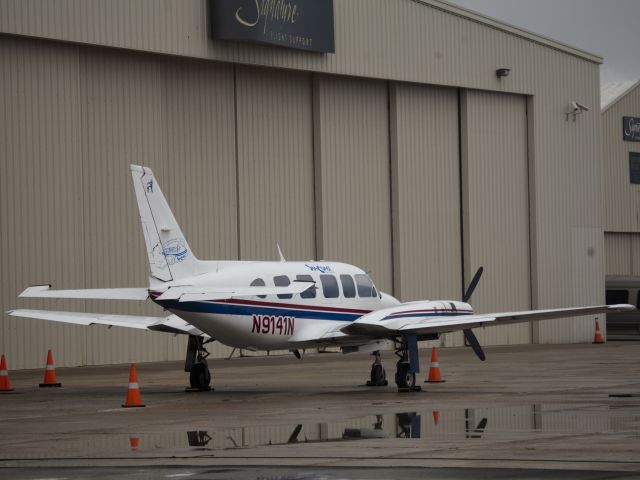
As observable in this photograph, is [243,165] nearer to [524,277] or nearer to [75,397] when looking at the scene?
[524,277]

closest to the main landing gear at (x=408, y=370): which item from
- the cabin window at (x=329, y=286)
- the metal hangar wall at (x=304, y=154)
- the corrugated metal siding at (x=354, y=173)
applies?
the cabin window at (x=329, y=286)

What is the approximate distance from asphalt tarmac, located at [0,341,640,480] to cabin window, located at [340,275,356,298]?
1.91 metres

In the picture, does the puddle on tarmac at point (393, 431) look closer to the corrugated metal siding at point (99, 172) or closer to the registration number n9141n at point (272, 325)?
the registration number n9141n at point (272, 325)

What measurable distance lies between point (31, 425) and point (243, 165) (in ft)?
74.2

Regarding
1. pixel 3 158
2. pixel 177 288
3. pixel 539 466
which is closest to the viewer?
pixel 539 466

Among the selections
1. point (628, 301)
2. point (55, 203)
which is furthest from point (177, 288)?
point (628, 301)

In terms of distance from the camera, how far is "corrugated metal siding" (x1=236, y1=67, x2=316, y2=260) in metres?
39.4

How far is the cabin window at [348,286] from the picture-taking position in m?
24.8

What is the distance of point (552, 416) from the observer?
55.5 feet

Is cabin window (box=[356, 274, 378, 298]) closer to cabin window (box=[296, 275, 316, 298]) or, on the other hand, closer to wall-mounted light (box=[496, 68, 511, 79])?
cabin window (box=[296, 275, 316, 298])

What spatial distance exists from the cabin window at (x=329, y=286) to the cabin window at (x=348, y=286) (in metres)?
0.19

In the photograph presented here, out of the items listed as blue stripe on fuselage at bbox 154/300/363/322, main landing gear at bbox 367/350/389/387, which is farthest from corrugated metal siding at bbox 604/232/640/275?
blue stripe on fuselage at bbox 154/300/363/322

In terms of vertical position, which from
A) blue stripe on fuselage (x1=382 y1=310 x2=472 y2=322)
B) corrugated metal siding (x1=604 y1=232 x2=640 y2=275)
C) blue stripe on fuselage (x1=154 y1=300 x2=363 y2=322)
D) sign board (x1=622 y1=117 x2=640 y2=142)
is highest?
sign board (x1=622 y1=117 x2=640 y2=142)

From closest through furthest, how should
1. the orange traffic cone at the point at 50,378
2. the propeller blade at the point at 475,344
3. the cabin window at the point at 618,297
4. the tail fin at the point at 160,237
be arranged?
the tail fin at the point at 160,237
the propeller blade at the point at 475,344
the orange traffic cone at the point at 50,378
the cabin window at the point at 618,297
